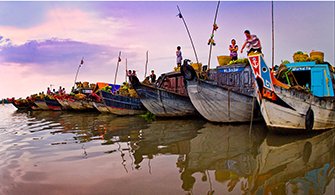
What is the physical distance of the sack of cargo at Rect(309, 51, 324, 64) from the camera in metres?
8.91

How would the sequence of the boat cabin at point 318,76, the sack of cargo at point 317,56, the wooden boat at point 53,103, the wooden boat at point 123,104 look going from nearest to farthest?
the boat cabin at point 318,76 < the sack of cargo at point 317,56 < the wooden boat at point 123,104 < the wooden boat at point 53,103

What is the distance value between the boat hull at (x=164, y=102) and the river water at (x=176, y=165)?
4.24 m

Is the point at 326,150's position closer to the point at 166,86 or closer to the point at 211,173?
the point at 211,173

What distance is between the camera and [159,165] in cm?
510

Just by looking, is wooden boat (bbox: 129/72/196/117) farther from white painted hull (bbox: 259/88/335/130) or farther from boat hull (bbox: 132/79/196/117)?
white painted hull (bbox: 259/88/335/130)

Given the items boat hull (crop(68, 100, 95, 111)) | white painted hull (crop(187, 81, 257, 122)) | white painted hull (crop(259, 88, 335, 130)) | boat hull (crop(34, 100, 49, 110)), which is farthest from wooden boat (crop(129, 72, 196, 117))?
boat hull (crop(34, 100, 49, 110))

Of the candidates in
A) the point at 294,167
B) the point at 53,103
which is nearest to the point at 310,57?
the point at 294,167

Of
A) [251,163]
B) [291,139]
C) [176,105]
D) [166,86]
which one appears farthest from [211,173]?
[166,86]

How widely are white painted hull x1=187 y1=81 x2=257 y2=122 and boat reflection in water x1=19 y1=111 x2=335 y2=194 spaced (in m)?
1.47

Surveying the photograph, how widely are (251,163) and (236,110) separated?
4.95 m

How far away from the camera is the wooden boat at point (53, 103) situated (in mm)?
25938

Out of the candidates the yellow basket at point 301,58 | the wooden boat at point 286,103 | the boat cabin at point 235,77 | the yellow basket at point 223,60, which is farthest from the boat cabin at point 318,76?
the yellow basket at point 223,60

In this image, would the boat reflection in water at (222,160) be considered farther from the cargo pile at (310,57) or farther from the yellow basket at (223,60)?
the yellow basket at (223,60)

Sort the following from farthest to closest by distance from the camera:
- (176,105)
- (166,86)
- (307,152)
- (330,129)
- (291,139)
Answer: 1. (166,86)
2. (176,105)
3. (330,129)
4. (291,139)
5. (307,152)
